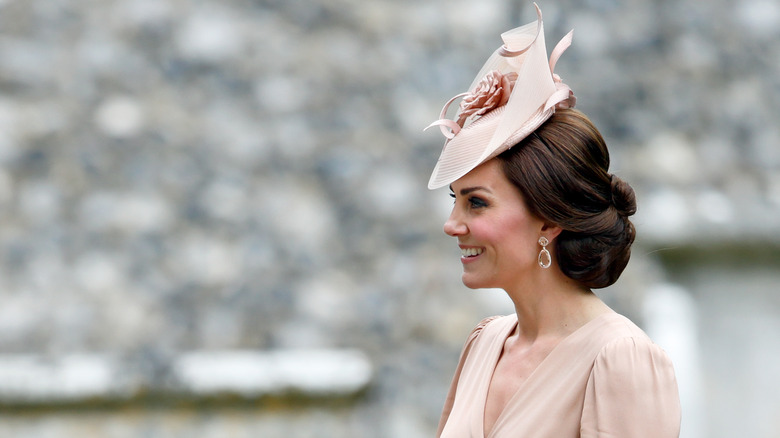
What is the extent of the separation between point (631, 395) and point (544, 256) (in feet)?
1.02

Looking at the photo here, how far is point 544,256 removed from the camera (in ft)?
5.91

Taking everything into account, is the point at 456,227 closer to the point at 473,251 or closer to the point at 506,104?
the point at 473,251

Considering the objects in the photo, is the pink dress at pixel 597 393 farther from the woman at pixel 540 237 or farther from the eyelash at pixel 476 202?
the eyelash at pixel 476 202

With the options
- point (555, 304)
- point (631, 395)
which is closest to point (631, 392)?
point (631, 395)

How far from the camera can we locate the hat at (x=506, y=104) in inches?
69.5

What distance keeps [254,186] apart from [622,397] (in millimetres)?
2686

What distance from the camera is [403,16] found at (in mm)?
4312

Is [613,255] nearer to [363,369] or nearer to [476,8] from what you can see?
[363,369]

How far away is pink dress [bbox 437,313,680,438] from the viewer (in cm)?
158

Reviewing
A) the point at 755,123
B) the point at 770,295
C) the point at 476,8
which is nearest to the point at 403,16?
the point at 476,8

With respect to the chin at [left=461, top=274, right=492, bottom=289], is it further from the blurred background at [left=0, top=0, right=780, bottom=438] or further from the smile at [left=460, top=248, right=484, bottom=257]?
the blurred background at [left=0, top=0, right=780, bottom=438]

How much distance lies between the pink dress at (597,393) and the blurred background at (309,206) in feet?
6.97

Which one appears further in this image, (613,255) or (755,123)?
(755,123)

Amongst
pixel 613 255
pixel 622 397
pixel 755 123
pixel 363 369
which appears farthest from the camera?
pixel 755 123
